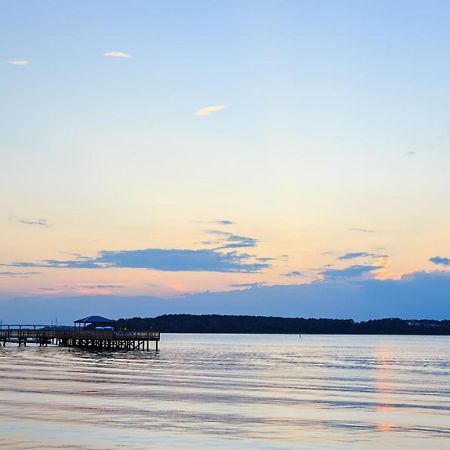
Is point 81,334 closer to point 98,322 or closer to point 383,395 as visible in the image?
point 98,322

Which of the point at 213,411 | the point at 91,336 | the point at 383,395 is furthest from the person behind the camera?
A: the point at 91,336

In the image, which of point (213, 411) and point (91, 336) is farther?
point (91, 336)

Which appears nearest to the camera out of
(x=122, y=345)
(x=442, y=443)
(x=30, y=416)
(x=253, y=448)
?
(x=253, y=448)

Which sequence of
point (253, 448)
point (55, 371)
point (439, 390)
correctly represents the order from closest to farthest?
point (253, 448) < point (439, 390) < point (55, 371)

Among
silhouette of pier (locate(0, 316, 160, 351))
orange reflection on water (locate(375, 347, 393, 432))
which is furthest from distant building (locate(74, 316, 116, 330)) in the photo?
orange reflection on water (locate(375, 347, 393, 432))

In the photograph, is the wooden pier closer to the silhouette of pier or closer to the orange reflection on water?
the silhouette of pier

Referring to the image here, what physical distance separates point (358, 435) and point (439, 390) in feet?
86.5

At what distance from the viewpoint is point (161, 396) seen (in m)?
45.3

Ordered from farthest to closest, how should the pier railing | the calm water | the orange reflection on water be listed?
the pier railing → the orange reflection on water → the calm water

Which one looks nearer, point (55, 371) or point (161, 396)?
point (161, 396)

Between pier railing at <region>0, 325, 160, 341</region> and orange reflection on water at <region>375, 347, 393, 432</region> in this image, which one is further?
pier railing at <region>0, 325, 160, 341</region>

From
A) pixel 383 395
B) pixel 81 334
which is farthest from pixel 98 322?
pixel 383 395

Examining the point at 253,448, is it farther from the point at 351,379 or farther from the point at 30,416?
the point at 351,379

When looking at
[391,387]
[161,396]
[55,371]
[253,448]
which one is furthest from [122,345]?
[253,448]
